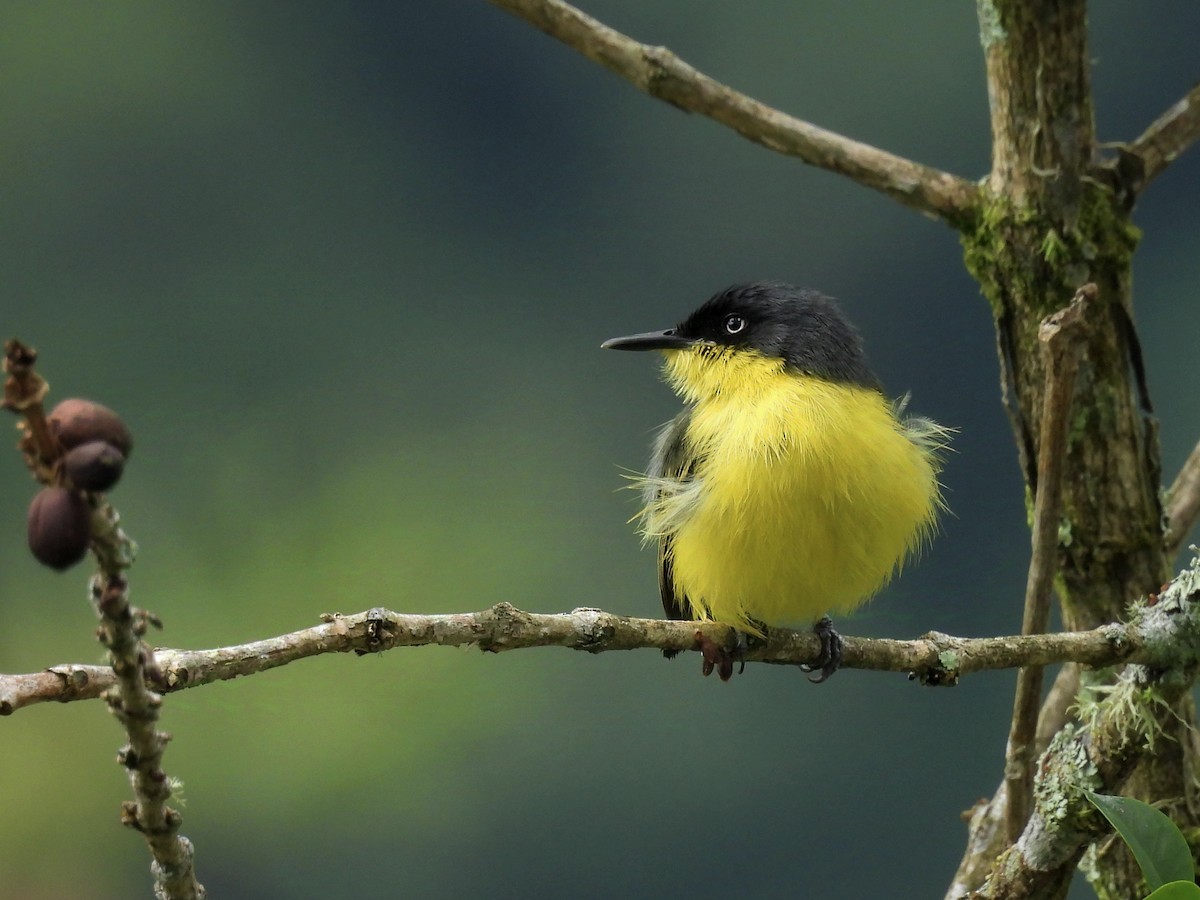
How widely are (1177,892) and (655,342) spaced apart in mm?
1553

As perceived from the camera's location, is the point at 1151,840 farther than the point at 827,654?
No

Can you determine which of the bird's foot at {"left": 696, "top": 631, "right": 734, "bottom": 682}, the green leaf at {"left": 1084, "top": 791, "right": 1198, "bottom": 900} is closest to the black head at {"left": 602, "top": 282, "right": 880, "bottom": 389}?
the bird's foot at {"left": 696, "top": 631, "right": 734, "bottom": 682}

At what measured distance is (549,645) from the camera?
1521mm

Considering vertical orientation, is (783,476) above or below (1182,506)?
above

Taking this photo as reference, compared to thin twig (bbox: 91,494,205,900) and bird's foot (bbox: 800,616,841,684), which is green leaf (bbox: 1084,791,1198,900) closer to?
bird's foot (bbox: 800,616,841,684)

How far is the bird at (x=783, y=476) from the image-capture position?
2.22 m

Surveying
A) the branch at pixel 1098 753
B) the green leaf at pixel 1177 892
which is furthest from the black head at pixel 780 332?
the green leaf at pixel 1177 892

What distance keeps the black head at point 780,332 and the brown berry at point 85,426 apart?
1.84 m

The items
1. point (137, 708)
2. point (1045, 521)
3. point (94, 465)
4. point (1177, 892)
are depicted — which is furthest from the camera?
point (1045, 521)

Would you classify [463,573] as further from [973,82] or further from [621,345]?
[973,82]

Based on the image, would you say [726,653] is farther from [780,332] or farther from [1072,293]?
[1072,293]

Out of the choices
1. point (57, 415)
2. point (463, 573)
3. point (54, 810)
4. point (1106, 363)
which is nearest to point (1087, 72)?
point (1106, 363)

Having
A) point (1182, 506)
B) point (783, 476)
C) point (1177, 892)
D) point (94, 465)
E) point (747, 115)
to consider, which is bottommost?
point (1177, 892)

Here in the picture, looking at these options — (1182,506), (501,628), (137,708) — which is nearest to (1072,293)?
(1182,506)
